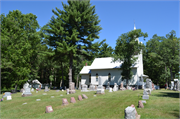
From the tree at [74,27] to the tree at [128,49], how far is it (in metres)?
6.73

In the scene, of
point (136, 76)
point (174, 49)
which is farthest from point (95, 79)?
point (174, 49)

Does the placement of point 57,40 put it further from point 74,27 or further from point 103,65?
point 103,65

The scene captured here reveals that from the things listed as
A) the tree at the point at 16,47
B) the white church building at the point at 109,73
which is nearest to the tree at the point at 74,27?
the tree at the point at 16,47

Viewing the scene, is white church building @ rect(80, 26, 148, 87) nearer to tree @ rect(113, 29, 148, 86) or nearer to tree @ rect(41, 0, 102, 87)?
tree @ rect(113, 29, 148, 86)

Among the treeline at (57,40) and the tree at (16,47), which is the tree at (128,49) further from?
the tree at (16,47)

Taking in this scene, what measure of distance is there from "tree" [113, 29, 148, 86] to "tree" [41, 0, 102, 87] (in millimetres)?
6734

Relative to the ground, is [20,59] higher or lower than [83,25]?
lower

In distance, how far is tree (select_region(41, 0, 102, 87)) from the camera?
92.1 feet

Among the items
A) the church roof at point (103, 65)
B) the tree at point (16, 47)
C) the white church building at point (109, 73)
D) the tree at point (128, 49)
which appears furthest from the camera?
the church roof at point (103, 65)

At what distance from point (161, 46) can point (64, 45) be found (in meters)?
26.9

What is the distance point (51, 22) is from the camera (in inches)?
1184

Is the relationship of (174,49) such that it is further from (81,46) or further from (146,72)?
(81,46)

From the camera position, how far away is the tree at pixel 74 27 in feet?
92.1

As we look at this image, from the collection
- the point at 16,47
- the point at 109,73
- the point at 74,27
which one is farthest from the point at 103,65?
the point at 16,47
